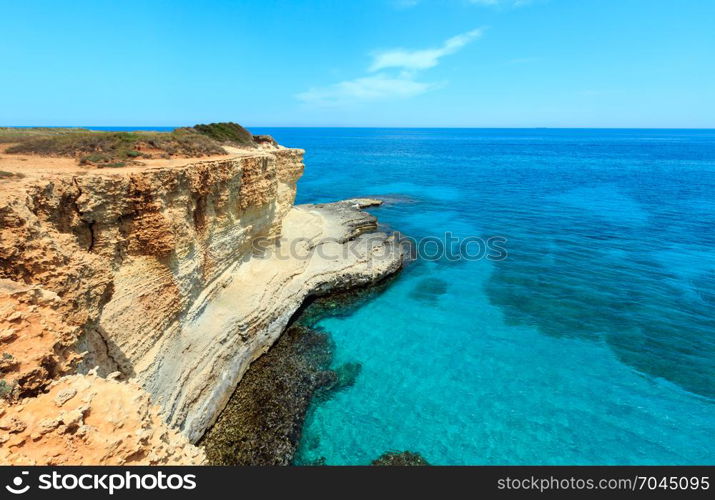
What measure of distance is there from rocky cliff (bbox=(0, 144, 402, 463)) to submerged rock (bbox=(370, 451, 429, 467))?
6922 millimetres

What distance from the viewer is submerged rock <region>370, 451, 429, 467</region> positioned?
13008mm

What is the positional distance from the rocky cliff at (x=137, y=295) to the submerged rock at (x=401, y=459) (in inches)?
273

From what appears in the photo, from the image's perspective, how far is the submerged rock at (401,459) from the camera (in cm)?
1301

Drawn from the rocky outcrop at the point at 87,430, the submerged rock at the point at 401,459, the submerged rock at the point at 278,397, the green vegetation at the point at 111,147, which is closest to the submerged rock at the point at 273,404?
the submerged rock at the point at 278,397

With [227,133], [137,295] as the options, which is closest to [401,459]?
[137,295]

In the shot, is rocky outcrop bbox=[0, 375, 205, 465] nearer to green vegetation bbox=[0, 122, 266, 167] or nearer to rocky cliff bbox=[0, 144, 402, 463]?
rocky cliff bbox=[0, 144, 402, 463]

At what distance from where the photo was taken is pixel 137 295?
473 inches

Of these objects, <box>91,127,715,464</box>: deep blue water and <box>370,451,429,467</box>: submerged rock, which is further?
<box>91,127,715,464</box>: deep blue water

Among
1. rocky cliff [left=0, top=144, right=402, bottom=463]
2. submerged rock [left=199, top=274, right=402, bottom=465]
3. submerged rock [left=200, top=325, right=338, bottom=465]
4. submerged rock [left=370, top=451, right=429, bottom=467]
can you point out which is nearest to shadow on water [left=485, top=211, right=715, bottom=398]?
rocky cliff [left=0, top=144, right=402, bottom=463]

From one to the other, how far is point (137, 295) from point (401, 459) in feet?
36.9
